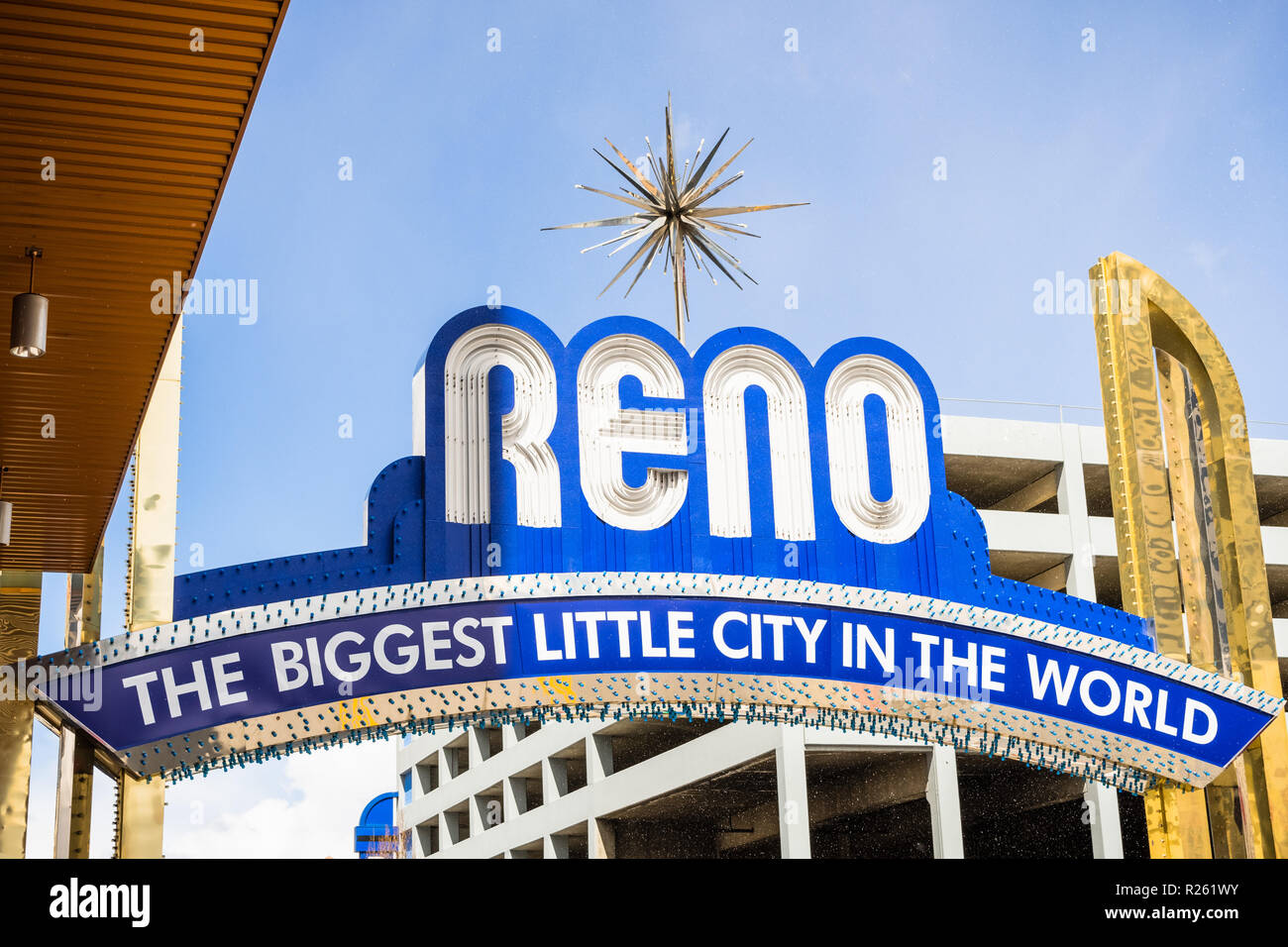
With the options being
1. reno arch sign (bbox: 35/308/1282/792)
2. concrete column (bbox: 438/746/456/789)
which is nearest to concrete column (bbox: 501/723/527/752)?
concrete column (bbox: 438/746/456/789)

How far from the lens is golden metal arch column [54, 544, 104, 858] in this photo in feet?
33.9

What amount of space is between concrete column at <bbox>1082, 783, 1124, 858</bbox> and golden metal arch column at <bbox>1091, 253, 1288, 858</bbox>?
20.8m

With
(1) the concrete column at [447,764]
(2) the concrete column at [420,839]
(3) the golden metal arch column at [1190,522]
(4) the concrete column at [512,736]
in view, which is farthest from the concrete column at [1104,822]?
(2) the concrete column at [420,839]

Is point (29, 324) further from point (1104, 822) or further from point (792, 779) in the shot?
point (1104, 822)

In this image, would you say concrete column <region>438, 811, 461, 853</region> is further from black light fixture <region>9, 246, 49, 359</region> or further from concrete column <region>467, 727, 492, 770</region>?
black light fixture <region>9, 246, 49, 359</region>

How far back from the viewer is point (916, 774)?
33.4 meters

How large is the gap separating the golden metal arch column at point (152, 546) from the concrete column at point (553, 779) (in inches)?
1316

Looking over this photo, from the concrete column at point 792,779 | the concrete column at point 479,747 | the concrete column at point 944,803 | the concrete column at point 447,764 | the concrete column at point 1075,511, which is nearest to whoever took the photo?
the concrete column at point 792,779

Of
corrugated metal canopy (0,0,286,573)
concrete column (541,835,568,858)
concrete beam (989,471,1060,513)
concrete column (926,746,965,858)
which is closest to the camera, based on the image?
corrugated metal canopy (0,0,286,573)

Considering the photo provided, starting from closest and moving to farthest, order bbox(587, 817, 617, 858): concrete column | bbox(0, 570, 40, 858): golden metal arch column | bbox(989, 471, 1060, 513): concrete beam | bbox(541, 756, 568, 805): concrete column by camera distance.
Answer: bbox(0, 570, 40, 858): golden metal arch column → bbox(989, 471, 1060, 513): concrete beam → bbox(587, 817, 617, 858): concrete column → bbox(541, 756, 568, 805): concrete column

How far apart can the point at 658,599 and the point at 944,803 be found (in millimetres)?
21897

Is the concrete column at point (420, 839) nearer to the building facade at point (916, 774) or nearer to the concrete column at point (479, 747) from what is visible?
the concrete column at point (479, 747)

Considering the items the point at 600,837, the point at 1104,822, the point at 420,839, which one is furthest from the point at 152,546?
the point at 420,839

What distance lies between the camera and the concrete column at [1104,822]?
32.7m
